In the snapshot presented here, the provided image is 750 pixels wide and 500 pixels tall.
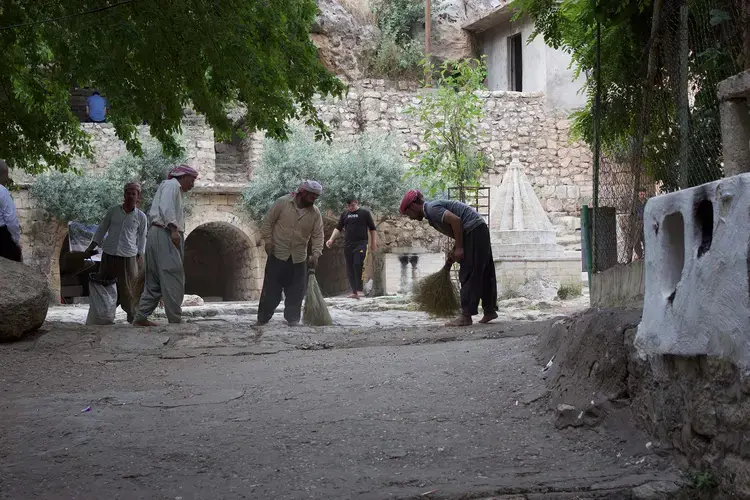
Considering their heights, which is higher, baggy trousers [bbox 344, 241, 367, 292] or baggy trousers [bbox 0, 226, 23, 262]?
baggy trousers [bbox 0, 226, 23, 262]

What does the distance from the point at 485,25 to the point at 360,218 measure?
12.4m

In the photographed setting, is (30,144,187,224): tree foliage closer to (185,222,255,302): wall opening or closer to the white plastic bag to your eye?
(185,222,255,302): wall opening

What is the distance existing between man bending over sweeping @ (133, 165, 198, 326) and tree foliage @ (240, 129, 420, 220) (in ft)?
32.5

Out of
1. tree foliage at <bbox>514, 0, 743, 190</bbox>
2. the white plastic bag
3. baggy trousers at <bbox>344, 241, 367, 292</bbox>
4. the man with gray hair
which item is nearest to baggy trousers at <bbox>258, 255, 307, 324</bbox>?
the white plastic bag

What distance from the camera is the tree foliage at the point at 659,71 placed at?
5.87 metres

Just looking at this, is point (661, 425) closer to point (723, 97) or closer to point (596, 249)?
point (723, 97)

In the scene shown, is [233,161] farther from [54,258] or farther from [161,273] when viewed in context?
[161,273]

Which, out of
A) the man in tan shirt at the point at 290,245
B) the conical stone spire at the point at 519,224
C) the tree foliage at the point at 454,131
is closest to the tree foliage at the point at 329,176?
the tree foliage at the point at 454,131

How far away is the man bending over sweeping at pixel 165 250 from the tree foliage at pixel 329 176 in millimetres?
9896

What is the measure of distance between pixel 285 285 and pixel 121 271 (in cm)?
185

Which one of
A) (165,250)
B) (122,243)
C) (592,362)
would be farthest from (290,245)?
(592,362)

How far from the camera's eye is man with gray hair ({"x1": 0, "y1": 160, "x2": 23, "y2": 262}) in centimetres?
810

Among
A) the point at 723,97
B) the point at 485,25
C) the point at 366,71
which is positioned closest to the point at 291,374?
the point at 723,97

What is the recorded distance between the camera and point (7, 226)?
8.17 meters
